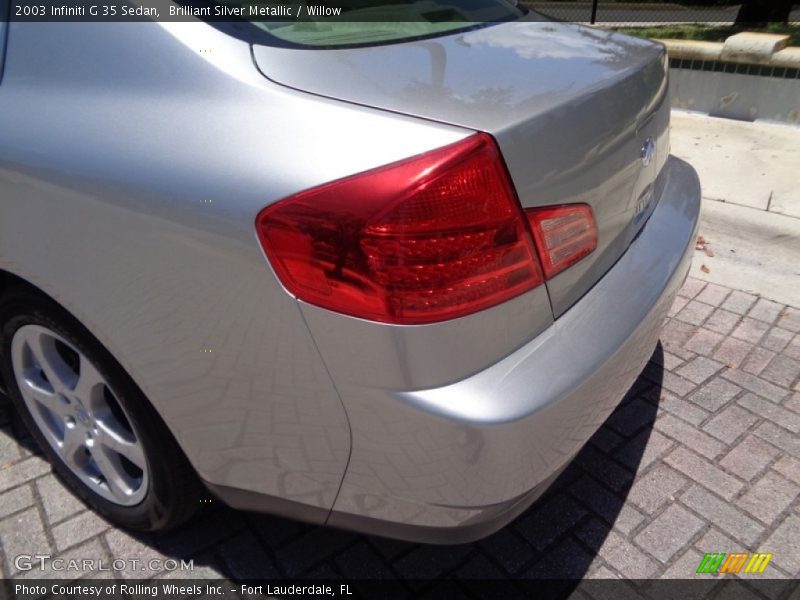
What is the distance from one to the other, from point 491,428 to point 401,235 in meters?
0.43

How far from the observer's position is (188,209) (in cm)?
135

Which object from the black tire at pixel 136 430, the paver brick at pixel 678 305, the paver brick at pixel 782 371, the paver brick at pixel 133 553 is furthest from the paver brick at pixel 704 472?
the paver brick at pixel 133 553

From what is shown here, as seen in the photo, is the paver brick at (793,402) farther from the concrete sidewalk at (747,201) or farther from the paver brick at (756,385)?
the concrete sidewalk at (747,201)

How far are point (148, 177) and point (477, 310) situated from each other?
0.76 m

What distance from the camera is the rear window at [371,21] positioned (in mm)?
1582

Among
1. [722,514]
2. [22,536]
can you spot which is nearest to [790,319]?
[722,514]

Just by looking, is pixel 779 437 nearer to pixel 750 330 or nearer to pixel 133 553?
pixel 750 330

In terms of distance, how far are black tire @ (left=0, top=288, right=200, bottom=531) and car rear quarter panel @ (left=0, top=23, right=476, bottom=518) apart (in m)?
0.09

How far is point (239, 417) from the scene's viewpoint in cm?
153

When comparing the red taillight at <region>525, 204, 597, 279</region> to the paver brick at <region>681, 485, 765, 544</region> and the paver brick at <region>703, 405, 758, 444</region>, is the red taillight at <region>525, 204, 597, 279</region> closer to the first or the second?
the paver brick at <region>681, 485, 765, 544</region>

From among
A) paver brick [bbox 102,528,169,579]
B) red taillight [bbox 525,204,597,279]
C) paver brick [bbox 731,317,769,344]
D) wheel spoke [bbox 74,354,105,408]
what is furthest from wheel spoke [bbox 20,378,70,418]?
paver brick [bbox 731,317,769,344]

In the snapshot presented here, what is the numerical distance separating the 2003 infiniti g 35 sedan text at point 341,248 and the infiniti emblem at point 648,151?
0.05 feet

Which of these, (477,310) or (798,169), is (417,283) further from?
(798,169)

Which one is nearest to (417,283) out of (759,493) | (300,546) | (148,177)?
(148,177)
